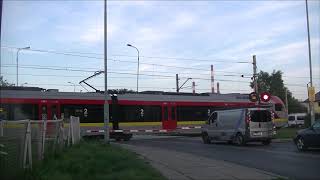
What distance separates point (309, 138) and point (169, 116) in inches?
799

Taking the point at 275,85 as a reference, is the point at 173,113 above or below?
below

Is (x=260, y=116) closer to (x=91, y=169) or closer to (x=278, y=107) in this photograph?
(x=91, y=169)

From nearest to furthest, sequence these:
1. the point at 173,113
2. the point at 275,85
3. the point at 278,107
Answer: the point at 173,113 → the point at 278,107 → the point at 275,85

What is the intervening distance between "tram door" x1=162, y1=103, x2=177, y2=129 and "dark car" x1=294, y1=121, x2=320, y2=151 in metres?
19.3

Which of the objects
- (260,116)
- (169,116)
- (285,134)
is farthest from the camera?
(169,116)

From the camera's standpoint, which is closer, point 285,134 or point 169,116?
point 285,134

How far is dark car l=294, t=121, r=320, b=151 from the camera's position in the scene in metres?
21.2

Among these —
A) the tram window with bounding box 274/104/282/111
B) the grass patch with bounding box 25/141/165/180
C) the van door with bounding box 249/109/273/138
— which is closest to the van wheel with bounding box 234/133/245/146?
the van door with bounding box 249/109/273/138

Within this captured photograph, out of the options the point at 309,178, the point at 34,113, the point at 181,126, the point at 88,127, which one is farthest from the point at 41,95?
the point at 309,178

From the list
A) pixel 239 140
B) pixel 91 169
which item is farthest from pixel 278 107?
pixel 91 169

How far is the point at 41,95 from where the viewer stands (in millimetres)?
34531

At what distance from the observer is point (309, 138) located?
2150 cm

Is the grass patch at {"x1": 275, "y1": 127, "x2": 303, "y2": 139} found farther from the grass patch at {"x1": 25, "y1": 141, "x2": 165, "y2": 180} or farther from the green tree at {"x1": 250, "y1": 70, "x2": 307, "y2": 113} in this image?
the green tree at {"x1": 250, "y1": 70, "x2": 307, "y2": 113}

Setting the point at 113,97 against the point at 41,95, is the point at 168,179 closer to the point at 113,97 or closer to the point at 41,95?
the point at 41,95
